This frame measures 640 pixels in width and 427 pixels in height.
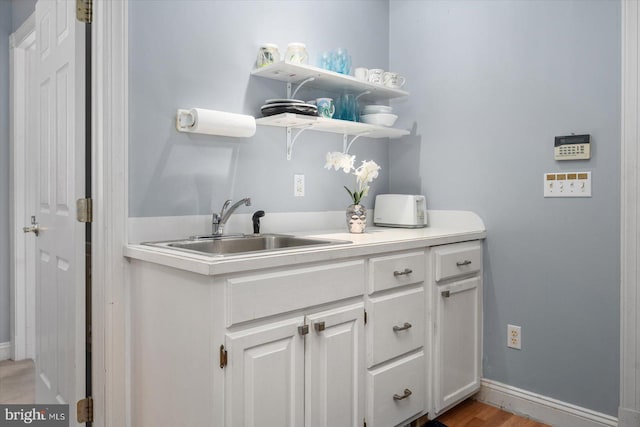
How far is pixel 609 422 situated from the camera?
199cm

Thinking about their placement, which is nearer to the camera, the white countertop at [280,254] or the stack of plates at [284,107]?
the white countertop at [280,254]

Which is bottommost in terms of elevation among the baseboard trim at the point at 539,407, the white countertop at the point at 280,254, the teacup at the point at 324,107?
the baseboard trim at the point at 539,407

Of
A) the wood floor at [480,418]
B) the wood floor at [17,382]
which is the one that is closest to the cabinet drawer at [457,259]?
the wood floor at [480,418]

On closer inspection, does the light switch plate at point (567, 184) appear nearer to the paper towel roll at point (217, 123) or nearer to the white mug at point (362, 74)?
the white mug at point (362, 74)

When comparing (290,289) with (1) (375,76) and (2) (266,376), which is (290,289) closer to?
(2) (266,376)

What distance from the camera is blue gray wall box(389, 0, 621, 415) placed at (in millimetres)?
2020

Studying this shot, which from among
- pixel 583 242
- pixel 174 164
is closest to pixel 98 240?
pixel 174 164

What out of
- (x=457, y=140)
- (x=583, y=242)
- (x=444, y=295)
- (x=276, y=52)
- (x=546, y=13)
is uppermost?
(x=546, y=13)

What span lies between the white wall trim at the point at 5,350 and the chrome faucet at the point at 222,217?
2.07 metres

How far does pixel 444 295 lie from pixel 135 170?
1.45m

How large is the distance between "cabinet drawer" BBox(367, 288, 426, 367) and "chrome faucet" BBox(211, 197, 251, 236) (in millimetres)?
683

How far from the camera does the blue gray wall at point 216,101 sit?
175 centimetres

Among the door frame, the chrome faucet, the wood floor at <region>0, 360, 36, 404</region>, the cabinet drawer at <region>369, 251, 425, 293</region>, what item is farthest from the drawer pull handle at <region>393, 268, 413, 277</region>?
the door frame

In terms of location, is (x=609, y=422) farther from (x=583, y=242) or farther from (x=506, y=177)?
(x=506, y=177)
